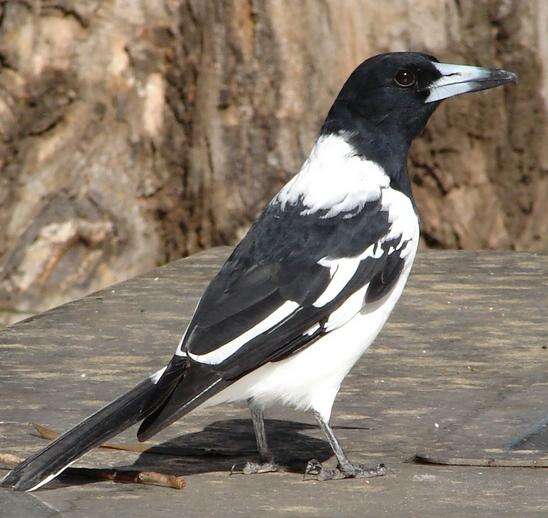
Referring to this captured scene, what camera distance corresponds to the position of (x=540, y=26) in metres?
8.03

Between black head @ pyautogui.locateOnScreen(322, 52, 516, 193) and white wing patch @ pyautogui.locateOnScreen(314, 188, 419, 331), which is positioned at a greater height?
black head @ pyautogui.locateOnScreen(322, 52, 516, 193)

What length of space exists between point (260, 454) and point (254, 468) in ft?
0.26

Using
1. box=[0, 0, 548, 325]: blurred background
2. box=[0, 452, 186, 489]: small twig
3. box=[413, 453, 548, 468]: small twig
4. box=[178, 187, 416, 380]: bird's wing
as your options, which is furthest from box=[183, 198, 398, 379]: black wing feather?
box=[0, 0, 548, 325]: blurred background

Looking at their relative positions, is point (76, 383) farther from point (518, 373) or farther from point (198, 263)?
point (198, 263)

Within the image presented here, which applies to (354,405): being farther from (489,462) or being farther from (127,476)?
(127,476)

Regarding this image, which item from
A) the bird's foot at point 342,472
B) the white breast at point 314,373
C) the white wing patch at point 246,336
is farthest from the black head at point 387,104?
the bird's foot at point 342,472

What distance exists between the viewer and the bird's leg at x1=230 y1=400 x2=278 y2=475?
4379 mm

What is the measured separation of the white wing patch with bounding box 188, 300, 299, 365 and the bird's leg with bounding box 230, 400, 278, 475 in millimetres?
282

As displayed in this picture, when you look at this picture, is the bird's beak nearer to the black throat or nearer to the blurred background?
the black throat

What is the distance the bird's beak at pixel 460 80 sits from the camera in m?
5.15

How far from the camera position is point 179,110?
7973 millimetres

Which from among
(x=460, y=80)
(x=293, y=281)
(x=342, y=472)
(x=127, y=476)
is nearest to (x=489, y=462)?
(x=342, y=472)

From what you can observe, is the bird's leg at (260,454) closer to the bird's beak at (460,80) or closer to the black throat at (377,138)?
the black throat at (377,138)

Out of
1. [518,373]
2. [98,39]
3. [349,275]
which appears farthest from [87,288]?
[349,275]
